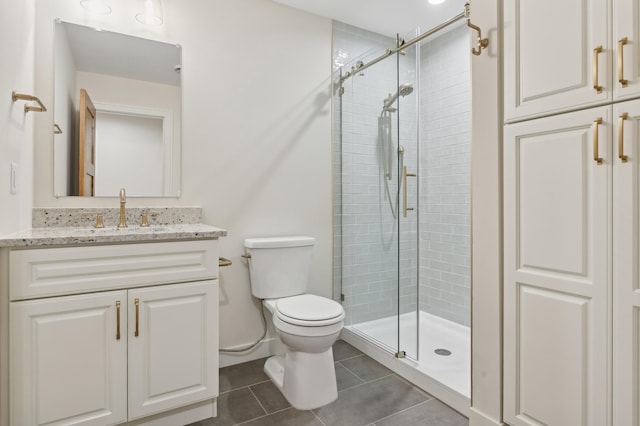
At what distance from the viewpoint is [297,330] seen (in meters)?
1.82

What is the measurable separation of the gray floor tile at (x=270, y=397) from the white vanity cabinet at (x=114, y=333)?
0.95 feet

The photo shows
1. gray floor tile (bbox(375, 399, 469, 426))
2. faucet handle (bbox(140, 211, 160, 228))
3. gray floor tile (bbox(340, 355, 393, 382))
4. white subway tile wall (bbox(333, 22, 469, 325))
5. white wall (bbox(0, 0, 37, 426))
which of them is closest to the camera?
white wall (bbox(0, 0, 37, 426))

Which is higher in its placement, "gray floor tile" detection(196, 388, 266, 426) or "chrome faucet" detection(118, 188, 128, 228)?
"chrome faucet" detection(118, 188, 128, 228)

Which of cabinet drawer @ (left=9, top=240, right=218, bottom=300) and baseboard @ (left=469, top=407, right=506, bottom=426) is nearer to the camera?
cabinet drawer @ (left=9, top=240, right=218, bottom=300)

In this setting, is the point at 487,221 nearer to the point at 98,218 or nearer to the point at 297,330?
the point at 297,330

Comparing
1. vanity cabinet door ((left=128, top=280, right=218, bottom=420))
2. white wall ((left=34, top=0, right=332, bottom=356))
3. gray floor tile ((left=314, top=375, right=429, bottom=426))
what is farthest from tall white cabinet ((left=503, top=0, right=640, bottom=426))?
white wall ((left=34, top=0, right=332, bottom=356))

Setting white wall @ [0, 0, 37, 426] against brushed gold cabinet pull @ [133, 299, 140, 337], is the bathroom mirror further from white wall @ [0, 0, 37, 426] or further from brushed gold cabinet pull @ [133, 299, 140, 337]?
brushed gold cabinet pull @ [133, 299, 140, 337]

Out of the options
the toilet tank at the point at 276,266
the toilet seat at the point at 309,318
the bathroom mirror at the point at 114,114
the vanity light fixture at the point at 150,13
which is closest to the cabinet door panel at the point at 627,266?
the toilet seat at the point at 309,318

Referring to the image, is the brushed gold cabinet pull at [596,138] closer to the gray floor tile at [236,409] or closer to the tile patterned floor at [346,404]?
the tile patterned floor at [346,404]

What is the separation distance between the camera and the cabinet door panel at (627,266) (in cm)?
112

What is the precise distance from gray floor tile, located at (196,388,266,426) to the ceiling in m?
2.52

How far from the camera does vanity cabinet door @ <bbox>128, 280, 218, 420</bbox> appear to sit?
1542mm

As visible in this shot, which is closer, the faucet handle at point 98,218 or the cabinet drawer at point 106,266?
the cabinet drawer at point 106,266

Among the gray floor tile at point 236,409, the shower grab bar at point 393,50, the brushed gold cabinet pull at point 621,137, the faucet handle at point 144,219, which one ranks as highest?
the shower grab bar at point 393,50
